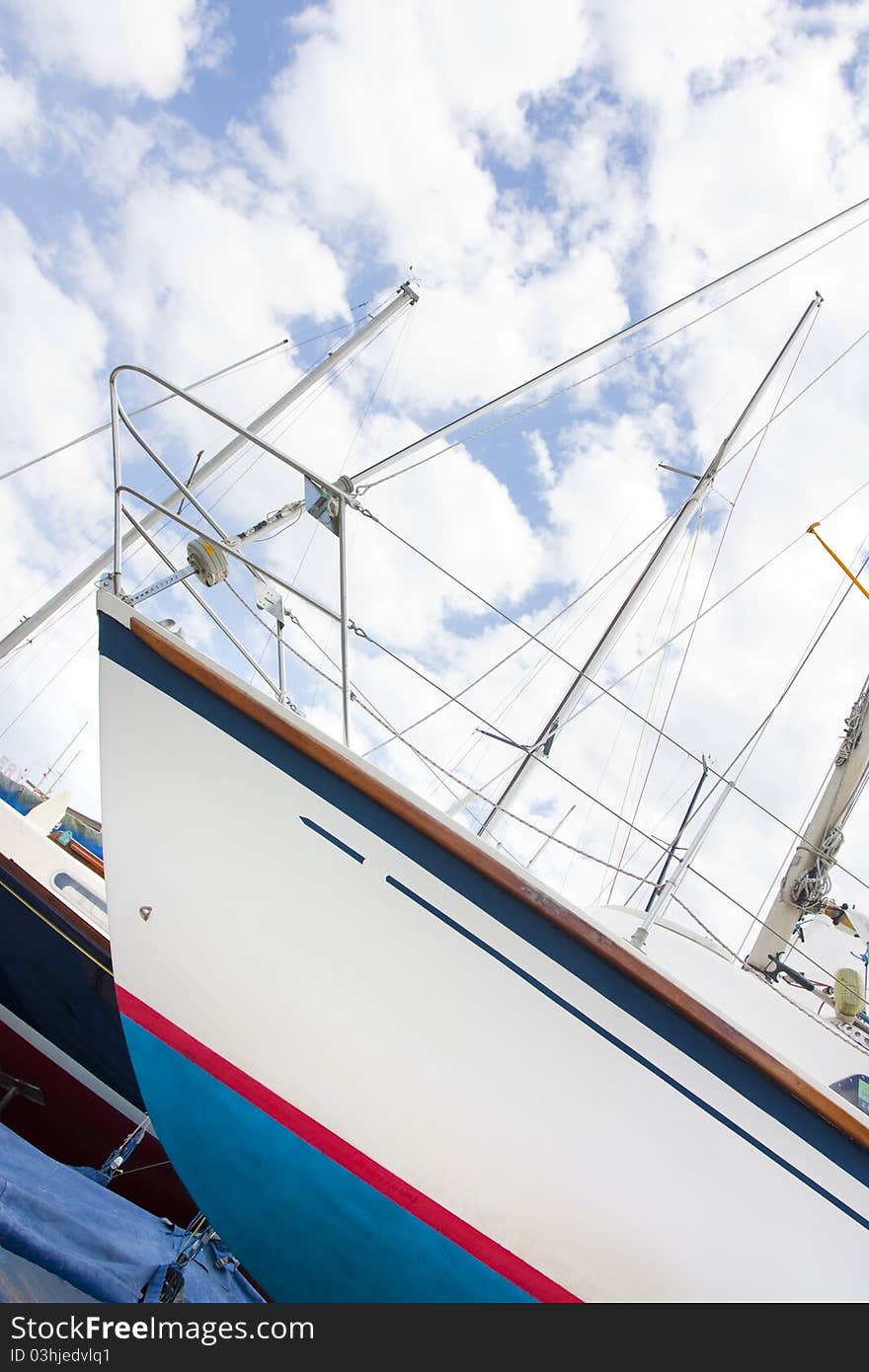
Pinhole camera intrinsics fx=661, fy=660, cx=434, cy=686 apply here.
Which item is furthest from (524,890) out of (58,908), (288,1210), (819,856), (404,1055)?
(819,856)

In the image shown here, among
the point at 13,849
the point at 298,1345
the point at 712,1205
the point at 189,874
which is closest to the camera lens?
the point at 298,1345

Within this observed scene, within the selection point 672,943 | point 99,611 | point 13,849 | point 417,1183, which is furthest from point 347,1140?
point 13,849

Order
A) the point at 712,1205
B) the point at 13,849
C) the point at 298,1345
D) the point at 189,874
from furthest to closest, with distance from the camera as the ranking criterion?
the point at 13,849 < the point at 189,874 < the point at 712,1205 < the point at 298,1345

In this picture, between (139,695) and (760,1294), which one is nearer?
(760,1294)

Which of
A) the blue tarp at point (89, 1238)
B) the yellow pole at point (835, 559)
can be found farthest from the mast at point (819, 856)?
the blue tarp at point (89, 1238)

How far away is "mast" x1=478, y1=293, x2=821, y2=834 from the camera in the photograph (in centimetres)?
463

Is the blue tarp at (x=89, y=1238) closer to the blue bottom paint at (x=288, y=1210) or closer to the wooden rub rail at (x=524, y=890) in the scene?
the blue bottom paint at (x=288, y=1210)

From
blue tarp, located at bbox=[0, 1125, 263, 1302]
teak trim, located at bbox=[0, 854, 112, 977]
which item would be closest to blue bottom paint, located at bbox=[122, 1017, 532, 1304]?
blue tarp, located at bbox=[0, 1125, 263, 1302]

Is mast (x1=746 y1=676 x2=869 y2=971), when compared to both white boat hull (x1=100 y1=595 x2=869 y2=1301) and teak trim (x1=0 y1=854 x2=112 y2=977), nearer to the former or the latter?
white boat hull (x1=100 y1=595 x2=869 y2=1301)

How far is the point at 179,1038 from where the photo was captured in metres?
2.76

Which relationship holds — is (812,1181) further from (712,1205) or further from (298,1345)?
(298,1345)

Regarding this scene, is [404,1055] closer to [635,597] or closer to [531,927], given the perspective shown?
[531,927]

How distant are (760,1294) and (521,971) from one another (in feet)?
4.94

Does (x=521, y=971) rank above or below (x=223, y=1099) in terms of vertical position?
above
